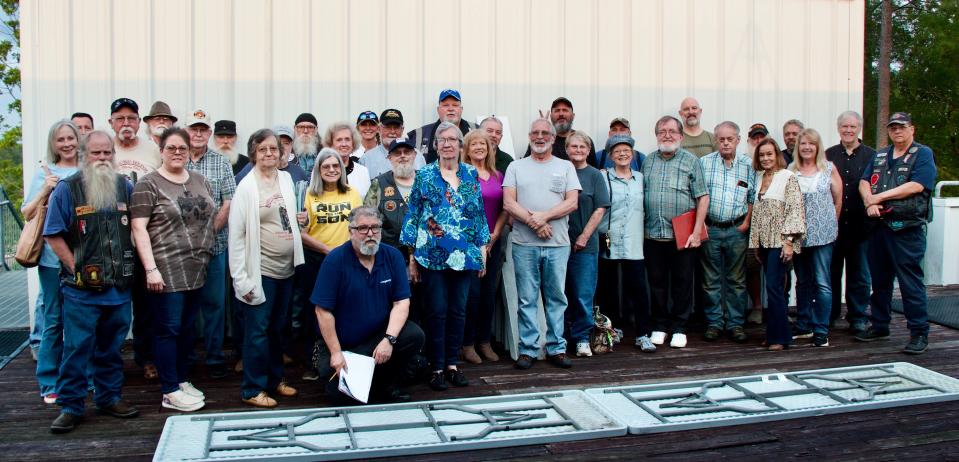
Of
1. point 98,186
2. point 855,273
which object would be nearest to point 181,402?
point 98,186

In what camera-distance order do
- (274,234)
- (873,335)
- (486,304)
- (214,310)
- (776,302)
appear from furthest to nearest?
(873,335)
(776,302)
(486,304)
(214,310)
(274,234)

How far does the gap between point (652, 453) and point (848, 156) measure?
12.5 feet

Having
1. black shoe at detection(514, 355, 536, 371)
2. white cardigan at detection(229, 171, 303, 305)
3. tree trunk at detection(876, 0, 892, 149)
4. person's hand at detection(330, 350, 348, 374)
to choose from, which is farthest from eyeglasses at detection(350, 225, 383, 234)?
tree trunk at detection(876, 0, 892, 149)

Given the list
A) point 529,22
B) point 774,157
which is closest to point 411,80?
point 529,22

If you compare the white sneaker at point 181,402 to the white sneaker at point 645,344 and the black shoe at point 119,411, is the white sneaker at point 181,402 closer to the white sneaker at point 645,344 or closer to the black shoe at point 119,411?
the black shoe at point 119,411

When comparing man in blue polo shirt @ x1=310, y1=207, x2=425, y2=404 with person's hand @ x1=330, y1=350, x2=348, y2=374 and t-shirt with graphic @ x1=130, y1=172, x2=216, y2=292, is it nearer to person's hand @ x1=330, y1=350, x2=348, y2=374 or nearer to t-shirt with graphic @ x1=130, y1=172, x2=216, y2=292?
person's hand @ x1=330, y1=350, x2=348, y2=374

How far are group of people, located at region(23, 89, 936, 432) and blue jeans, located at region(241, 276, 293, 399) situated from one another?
1cm

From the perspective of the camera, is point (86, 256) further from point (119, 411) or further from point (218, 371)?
point (218, 371)

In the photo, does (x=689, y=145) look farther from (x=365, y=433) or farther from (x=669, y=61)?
(x=365, y=433)

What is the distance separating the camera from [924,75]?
1748cm

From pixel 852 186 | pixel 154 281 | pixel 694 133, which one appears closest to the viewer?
pixel 154 281

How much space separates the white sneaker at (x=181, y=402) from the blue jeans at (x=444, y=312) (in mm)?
1431

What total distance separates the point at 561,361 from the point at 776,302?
177cm

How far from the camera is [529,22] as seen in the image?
696 cm
